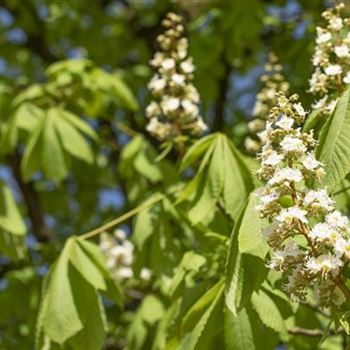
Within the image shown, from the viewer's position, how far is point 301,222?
1579 millimetres

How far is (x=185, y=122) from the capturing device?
2834mm

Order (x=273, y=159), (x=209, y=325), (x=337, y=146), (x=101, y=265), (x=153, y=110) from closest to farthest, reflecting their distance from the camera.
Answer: (x=273, y=159) → (x=337, y=146) → (x=209, y=325) → (x=101, y=265) → (x=153, y=110)

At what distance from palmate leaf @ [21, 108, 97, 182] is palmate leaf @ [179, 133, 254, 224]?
109 centimetres

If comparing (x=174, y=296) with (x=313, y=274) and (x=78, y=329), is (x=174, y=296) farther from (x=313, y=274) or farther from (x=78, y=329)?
(x=313, y=274)

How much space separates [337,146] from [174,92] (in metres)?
1.11

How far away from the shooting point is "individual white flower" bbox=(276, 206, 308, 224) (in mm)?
1551

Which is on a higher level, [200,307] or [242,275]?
[242,275]

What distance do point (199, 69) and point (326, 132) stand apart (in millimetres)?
2731

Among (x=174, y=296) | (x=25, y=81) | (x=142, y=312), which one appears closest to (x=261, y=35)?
(x=25, y=81)

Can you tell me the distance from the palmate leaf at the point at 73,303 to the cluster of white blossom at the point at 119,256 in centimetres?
117

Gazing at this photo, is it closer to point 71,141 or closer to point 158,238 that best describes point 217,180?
point 158,238

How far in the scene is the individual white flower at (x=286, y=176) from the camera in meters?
1.58

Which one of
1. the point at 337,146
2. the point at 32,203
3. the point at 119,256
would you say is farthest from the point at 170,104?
the point at 32,203

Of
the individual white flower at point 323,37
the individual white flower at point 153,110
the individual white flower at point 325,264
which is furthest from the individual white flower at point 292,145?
the individual white flower at point 153,110
